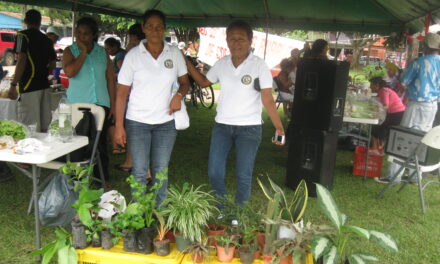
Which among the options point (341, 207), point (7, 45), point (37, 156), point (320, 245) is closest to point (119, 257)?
point (37, 156)

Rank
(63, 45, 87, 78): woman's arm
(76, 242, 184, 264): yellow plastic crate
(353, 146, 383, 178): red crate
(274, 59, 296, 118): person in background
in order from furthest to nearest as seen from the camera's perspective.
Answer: (274, 59, 296, 118): person in background < (353, 146, 383, 178): red crate < (63, 45, 87, 78): woman's arm < (76, 242, 184, 264): yellow plastic crate

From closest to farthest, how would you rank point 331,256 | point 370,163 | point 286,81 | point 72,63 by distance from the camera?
point 331,256, point 72,63, point 370,163, point 286,81

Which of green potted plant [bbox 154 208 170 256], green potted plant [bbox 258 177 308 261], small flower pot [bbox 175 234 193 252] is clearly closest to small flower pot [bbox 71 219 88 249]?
green potted plant [bbox 154 208 170 256]

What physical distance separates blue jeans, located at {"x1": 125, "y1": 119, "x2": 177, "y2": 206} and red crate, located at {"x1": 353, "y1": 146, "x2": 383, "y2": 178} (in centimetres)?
314

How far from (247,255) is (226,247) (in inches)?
4.8

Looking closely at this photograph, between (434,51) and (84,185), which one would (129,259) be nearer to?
(84,185)

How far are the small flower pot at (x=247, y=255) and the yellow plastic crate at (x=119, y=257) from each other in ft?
1.13

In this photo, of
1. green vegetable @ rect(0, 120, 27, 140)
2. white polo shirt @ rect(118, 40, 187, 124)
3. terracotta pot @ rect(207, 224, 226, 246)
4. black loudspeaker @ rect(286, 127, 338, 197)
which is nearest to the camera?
terracotta pot @ rect(207, 224, 226, 246)

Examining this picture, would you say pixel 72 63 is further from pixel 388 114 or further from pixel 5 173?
pixel 388 114

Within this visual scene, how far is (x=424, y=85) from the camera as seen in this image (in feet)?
15.1

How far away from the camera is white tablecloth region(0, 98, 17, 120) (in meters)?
4.84

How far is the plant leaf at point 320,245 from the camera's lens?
1952 mm

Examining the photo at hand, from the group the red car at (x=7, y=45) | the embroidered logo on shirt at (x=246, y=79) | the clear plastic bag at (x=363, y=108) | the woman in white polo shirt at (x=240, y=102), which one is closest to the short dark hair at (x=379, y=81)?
the clear plastic bag at (x=363, y=108)

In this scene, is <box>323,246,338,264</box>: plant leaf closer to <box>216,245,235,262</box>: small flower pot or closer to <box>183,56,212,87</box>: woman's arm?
<box>216,245,235,262</box>: small flower pot
